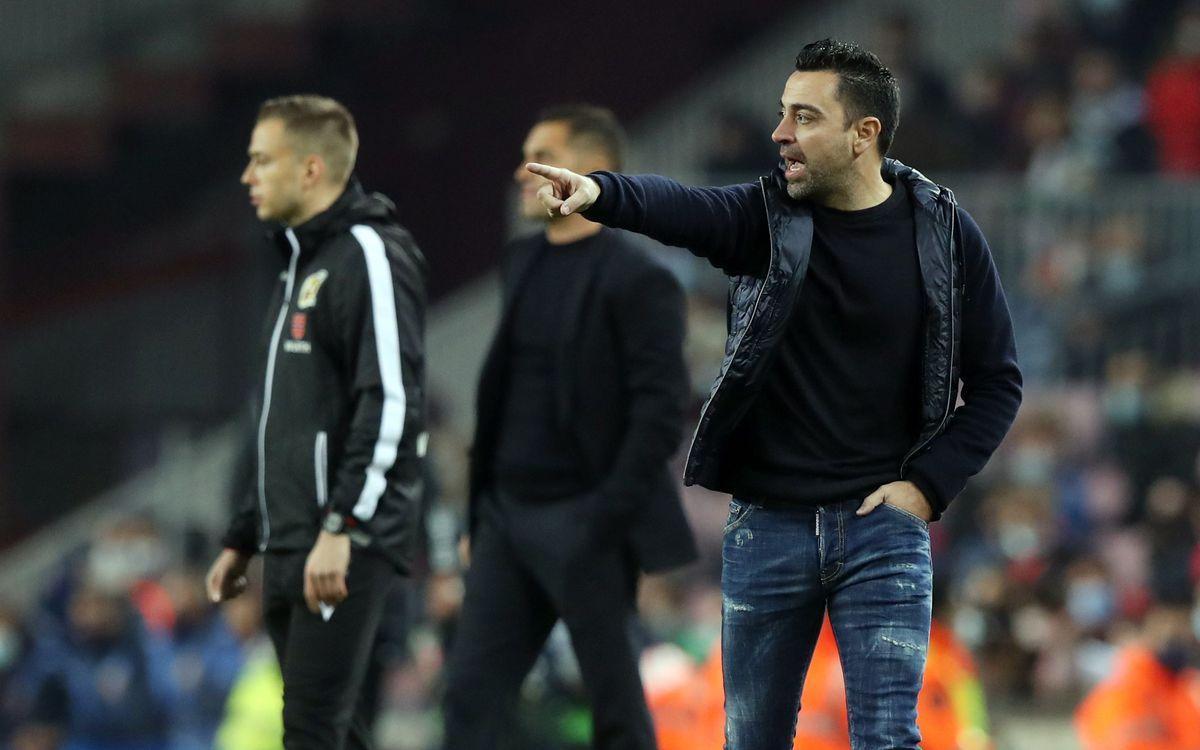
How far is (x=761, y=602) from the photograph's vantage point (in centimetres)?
529

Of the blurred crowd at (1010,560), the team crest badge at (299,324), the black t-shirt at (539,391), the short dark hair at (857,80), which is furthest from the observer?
the blurred crowd at (1010,560)

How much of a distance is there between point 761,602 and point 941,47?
1218cm

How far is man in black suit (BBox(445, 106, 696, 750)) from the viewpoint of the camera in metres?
6.56

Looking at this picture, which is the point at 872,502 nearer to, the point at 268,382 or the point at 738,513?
the point at 738,513

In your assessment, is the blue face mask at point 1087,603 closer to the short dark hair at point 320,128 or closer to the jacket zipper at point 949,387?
the short dark hair at point 320,128

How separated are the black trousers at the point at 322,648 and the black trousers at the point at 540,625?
1.89 feet

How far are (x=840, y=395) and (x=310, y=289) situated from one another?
5.81 ft

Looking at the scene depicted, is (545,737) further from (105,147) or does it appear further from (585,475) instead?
(105,147)

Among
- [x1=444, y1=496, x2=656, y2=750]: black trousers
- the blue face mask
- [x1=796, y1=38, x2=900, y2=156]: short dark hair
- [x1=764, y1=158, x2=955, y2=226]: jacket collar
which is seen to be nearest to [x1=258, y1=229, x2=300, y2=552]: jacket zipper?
[x1=444, y1=496, x2=656, y2=750]: black trousers

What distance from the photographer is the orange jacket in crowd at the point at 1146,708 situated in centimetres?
1009

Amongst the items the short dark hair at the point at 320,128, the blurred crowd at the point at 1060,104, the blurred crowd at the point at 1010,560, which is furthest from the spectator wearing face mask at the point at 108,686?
the short dark hair at the point at 320,128

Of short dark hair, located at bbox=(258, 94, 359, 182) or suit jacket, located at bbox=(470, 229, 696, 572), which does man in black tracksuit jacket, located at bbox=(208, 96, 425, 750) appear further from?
suit jacket, located at bbox=(470, 229, 696, 572)

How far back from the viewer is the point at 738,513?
5395 mm

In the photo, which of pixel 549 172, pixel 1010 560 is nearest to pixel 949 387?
pixel 549 172
